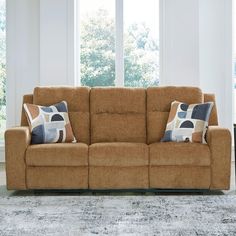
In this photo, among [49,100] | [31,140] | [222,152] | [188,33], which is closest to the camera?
[222,152]

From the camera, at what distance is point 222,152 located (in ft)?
12.3

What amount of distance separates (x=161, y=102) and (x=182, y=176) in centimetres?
93

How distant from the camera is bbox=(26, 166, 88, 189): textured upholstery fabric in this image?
379 cm

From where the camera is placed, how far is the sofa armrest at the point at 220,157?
374cm

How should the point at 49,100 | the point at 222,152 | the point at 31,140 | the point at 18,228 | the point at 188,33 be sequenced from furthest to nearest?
the point at 188,33 → the point at 49,100 → the point at 31,140 → the point at 222,152 → the point at 18,228

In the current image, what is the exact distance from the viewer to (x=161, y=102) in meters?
4.40

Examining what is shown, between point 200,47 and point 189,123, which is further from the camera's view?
point 200,47

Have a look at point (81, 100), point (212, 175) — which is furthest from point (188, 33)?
point (212, 175)

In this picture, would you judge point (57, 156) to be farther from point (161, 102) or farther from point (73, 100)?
point (161, 102)

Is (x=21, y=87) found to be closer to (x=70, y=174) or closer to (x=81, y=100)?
(x=81, y=100)

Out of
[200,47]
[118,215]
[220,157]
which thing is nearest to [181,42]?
[200,47]

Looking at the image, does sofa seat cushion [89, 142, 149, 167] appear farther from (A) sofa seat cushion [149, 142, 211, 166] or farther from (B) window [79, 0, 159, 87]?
(B) window [79, 0, 159, 87]

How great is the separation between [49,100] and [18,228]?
1943 millimetres

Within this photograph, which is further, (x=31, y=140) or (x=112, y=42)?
(x=112, y=42)
